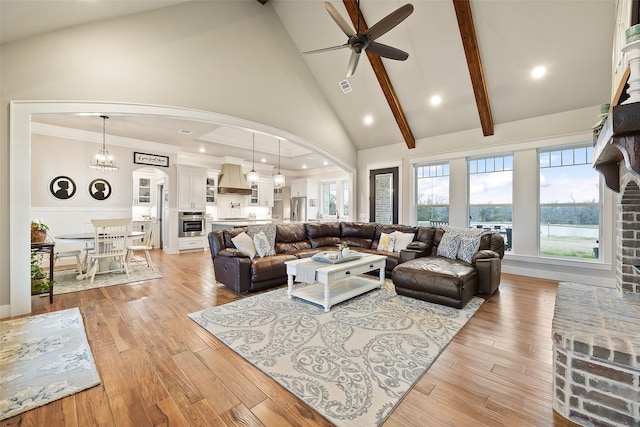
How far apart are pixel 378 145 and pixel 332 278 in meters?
4.63

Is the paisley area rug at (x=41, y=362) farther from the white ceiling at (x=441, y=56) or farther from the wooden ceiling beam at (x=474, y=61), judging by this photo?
the wooden ceiling beam at (x=474, y=61)

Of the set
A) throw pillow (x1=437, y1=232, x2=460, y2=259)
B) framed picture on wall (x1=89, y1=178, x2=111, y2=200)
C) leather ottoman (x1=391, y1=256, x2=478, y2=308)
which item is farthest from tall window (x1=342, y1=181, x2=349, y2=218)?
framed picture on wall (x1=89, y1=178, x2=111, y2=200)

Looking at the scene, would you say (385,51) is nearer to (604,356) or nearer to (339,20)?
(339,20)

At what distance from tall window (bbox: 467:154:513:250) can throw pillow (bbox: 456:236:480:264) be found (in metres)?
1.75

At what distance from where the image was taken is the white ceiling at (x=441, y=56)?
10.7ft

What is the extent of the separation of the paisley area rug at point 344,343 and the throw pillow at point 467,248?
0.61m

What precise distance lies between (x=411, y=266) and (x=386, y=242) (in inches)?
56.1

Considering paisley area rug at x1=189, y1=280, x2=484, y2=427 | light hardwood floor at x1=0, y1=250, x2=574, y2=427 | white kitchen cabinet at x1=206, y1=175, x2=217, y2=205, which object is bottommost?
light hardwood floor at x1=0, y1=250, x2=574, y2=427

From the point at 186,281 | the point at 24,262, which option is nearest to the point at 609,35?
the point at 186,281

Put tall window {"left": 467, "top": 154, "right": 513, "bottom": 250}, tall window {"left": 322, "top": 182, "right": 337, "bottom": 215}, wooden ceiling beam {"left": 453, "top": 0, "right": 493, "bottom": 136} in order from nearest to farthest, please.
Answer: wooden ceiling beam {"left": 453, "top": 0, "right": 493, "bottom": 136}
tall window {"left": 467, "top": 154, "right": 513, "bottom": 250}
tall window {"left": 322, "top": 182, "right": 337, "bottom": 215}

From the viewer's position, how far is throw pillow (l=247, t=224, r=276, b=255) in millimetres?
4465

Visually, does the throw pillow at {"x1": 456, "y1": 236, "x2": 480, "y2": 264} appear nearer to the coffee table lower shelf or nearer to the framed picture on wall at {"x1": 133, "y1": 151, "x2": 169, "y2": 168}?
the coffee table lower shelf

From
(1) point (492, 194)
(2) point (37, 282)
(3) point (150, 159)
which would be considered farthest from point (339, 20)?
(3) point (150, 159)

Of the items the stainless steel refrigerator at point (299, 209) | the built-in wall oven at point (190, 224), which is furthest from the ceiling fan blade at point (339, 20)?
the stainless steel refrigerator at point (299, 209)
